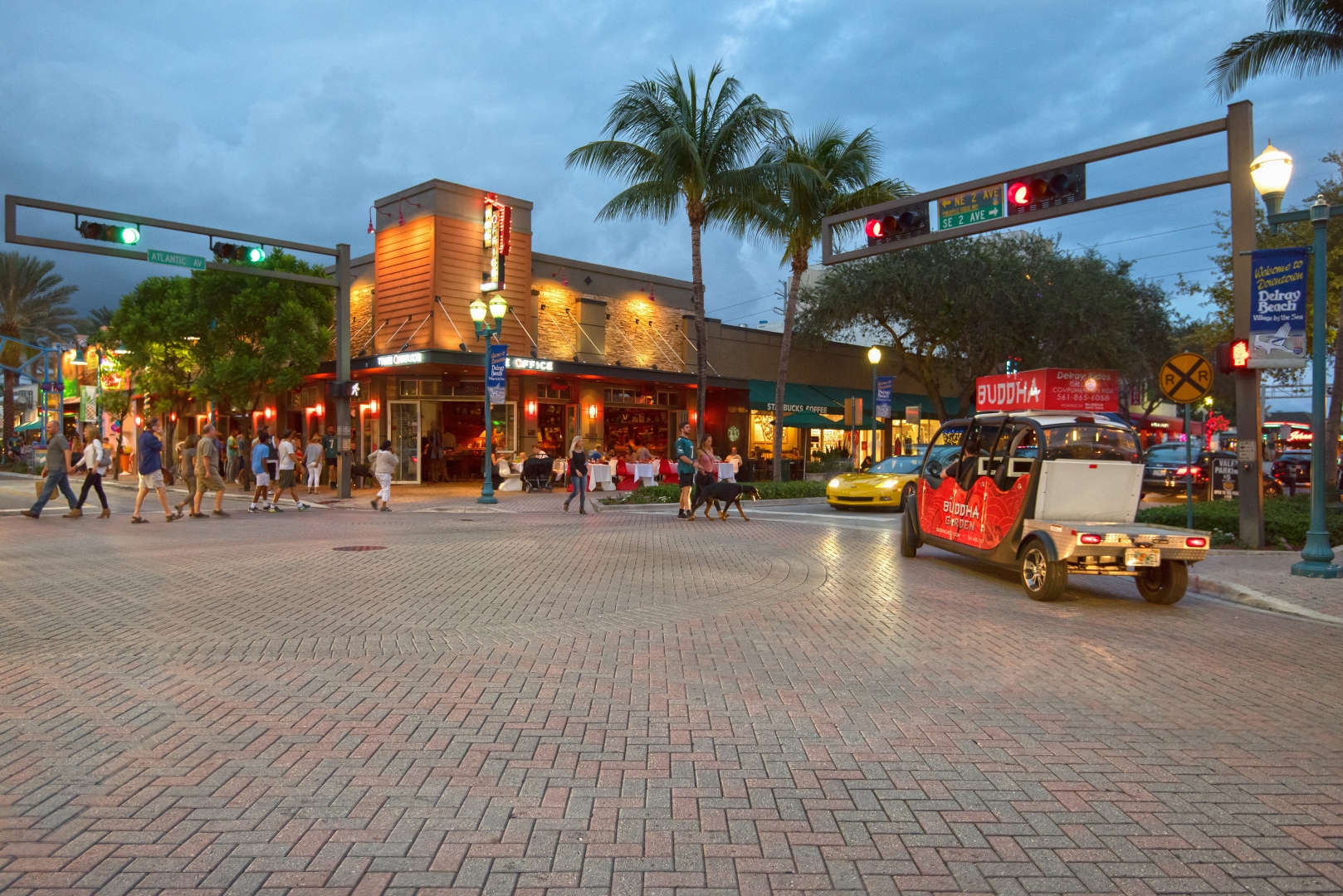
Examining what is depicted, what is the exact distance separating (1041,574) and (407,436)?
900 inches

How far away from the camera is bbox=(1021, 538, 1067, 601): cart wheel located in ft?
28.7

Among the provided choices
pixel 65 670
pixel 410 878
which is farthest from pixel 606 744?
pixel 65 670

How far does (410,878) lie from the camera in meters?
3.11

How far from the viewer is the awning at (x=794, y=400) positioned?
33.7 metres

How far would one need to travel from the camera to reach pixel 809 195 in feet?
77.9

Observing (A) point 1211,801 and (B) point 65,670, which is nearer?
(A) point 1211,801

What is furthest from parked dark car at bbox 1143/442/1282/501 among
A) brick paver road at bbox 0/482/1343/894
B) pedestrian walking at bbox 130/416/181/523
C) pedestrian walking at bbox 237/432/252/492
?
pedestrian walking at bbox 237/432/252/492

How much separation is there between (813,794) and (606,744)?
3.71 feet

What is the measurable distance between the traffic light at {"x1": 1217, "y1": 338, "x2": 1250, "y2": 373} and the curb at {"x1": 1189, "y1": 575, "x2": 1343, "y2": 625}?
3505 mm

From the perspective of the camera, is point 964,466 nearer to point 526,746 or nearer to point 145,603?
point 526,746

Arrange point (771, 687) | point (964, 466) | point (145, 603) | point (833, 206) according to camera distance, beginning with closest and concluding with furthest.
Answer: point (771, 687) → point (145, 603) → point (964, 466) → point (833, 206)

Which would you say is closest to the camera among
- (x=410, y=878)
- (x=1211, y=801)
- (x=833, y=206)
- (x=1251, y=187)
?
(x=410, y=878)

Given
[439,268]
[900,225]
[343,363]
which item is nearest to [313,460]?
[343,363]

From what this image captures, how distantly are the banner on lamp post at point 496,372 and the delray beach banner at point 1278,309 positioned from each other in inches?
586
